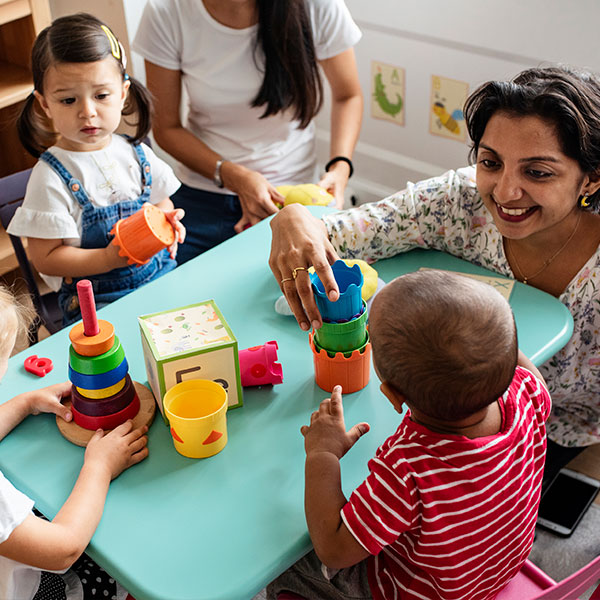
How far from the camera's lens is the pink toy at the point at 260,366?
3.97ft

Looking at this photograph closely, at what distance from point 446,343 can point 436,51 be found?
2080 mm

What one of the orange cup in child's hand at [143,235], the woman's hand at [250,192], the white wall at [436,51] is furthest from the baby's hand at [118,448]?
the white wall at [436,51]

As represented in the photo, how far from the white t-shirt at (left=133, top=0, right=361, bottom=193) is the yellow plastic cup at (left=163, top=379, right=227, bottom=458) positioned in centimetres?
122

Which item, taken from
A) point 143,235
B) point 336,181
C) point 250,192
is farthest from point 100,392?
point 336,181

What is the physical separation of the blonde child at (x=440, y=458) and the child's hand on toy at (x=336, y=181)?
1.19 m

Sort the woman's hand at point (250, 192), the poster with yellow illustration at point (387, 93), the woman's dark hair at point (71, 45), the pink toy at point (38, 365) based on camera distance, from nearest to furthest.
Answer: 1. the pink toy at point (38, 365)
2. the woman's dark hair at point (71, 45)
3. the woman's hand at point (250, 192)
4. the poster with yellow illustration at point (387, 93)

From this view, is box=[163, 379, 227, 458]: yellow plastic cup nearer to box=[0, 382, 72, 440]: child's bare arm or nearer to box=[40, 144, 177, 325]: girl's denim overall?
box=[0, 382, 72, 440]: child's bare arm

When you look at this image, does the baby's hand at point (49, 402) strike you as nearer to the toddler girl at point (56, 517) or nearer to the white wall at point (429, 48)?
the toddler girl at point (56, 517)

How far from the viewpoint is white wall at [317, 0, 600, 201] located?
2326 millimetres

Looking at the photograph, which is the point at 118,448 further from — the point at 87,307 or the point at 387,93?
the point at 387,93

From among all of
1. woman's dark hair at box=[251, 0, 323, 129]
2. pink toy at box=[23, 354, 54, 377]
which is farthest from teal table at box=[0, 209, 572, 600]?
woman's dark hair at box=[251, 0, 323, 129]

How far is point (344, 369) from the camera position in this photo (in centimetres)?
119

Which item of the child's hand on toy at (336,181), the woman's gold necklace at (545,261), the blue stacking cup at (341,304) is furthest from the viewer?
the child's hand on toy at (336,181)

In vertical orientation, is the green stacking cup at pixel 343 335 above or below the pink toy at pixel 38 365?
above
